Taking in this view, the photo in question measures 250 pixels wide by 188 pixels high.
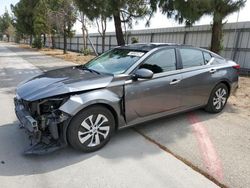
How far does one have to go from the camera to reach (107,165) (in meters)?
3.08

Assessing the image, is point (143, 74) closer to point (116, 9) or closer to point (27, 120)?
point (27, 120)

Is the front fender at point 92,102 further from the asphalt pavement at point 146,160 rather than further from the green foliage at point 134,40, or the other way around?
the green foliage at point 134,40

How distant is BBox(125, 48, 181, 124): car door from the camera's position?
367 cm

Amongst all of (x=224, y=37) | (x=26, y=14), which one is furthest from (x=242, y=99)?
(x=26, y=14)

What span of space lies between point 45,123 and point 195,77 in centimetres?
286

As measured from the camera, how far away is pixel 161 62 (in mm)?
4133

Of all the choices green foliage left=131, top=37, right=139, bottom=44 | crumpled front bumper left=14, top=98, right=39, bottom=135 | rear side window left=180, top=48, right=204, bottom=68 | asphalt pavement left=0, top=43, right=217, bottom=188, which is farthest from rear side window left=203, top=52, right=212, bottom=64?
green foliage left=131, top=37, right=139, bottom=44

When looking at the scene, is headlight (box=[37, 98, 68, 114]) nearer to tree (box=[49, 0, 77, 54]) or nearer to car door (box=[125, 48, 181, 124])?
car door (box=[125, 48, 181, 124])

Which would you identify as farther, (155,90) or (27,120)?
(155,90)

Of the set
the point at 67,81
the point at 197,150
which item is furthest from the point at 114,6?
the point at 197,150

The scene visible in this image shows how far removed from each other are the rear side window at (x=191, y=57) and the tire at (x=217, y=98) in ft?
2.36

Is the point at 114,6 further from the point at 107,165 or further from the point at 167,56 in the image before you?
the point at 107,165

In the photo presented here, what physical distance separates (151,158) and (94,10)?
760cm

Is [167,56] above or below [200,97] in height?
above
